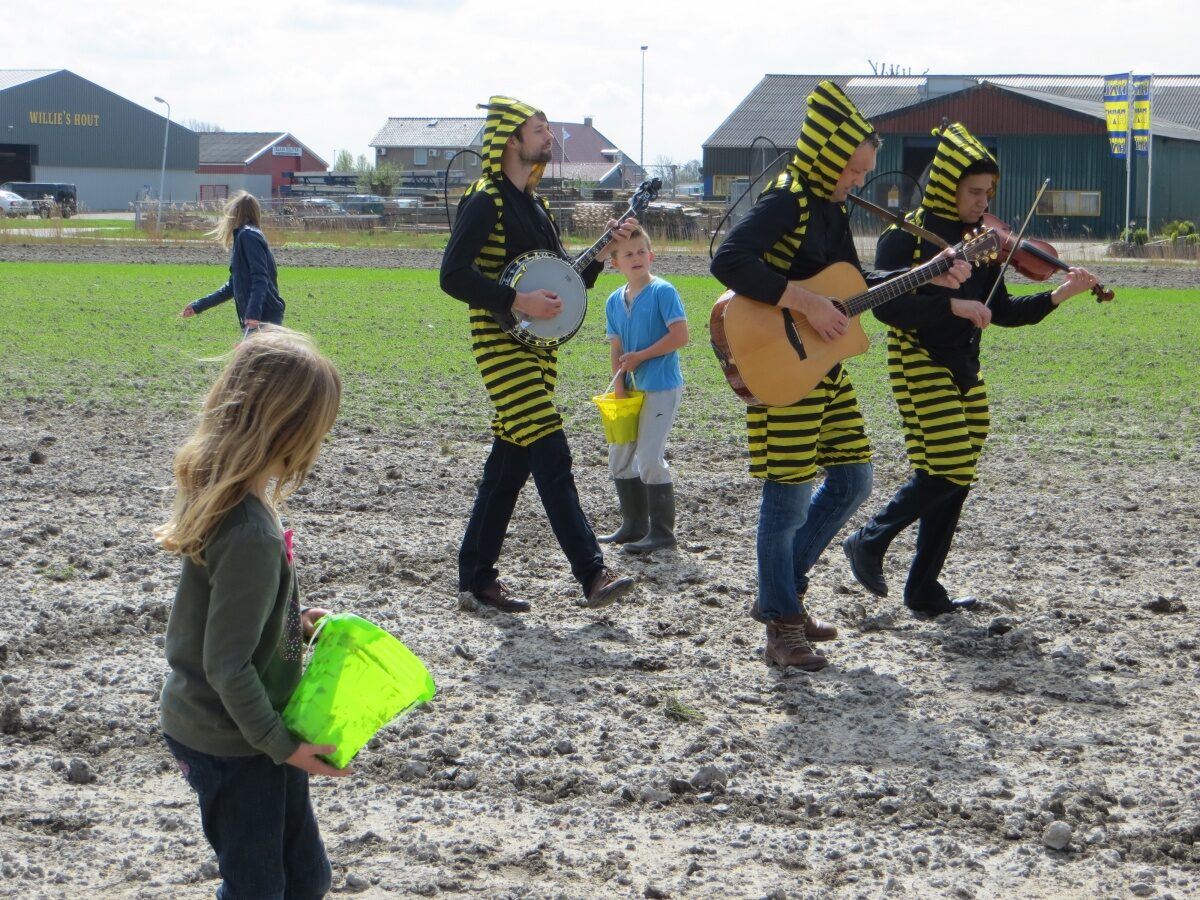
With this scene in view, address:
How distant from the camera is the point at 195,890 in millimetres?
3906

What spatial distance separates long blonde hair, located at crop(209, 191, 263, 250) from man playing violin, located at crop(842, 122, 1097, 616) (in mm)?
5571

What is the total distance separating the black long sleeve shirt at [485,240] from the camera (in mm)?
6199

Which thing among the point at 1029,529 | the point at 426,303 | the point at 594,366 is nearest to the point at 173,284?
the point at 426,303

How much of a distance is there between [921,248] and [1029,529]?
7.73 feet

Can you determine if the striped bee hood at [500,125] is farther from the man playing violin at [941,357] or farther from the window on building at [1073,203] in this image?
the window on building at [1073,203]

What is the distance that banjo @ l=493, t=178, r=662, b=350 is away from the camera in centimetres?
630

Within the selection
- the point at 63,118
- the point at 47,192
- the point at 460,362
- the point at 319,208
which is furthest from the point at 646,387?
the point at 63,118

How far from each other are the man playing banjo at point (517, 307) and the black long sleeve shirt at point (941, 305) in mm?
1424

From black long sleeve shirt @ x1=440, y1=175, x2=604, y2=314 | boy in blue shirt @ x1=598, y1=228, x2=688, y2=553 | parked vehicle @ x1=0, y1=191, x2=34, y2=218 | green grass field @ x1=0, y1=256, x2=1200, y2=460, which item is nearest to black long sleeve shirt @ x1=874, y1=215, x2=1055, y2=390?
black long sleeve shirt @ x1=440, y1=175, x2=604, y2=314

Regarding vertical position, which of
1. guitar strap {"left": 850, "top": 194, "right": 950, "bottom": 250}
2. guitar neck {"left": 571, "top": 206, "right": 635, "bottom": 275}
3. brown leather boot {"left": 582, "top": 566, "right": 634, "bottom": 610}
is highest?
guitar strap {"left": 850, "top": 194, "right": 950, "bottom": 250}

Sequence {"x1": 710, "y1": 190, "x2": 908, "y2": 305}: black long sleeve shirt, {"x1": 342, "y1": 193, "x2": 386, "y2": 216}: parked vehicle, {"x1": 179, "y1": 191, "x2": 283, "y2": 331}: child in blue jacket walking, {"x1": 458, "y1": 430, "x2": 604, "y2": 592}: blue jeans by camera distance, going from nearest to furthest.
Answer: {"x1": 710, "y1": 190, "x2": 908, "y2": 305}: black long sleeve shirt
{"x1": 458, "y1": 430, "x2": 604, "y2": 592}: blue jeans
{"x1": 179, "y1": 191, "x2": 283, "y2": 331}: child in blue jacket walking
{"x1": 342, "y1": 193, "x2": 386, "y2": 216}: parked vehicle

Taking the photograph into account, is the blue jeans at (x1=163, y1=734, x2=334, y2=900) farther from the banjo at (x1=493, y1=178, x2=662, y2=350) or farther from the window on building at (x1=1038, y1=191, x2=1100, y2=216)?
the window on building at (x1=1038, y1=191, x2=1100, y2=216)

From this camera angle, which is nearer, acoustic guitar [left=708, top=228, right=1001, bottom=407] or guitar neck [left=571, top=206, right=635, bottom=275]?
acoustic guitar [left=708, top=228, right=1001, bottom=407]

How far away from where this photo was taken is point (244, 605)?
2863 millimetres
